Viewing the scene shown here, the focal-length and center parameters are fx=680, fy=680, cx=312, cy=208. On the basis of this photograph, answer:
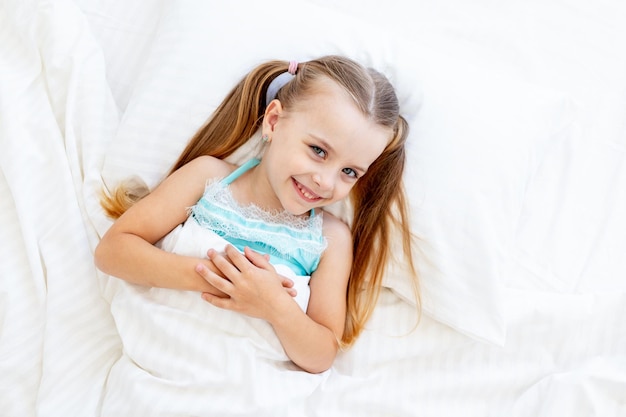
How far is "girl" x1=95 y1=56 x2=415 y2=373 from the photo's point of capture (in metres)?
1.11

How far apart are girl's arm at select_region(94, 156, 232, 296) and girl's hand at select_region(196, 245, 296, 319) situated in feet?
0.07

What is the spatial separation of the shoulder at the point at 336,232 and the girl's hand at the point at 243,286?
147mm

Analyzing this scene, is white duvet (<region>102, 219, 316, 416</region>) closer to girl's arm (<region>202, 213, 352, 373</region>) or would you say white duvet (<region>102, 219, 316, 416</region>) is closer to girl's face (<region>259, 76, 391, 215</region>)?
girl's arm (<region>202, 213, 352, 373</region>)

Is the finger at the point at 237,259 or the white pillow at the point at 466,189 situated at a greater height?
the white pillow at the point at 466,189

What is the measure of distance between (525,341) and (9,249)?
930mm

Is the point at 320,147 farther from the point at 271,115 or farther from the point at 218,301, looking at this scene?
the point at 218,301

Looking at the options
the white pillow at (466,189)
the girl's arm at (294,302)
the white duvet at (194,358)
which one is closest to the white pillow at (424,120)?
the white pillow at (466,189)

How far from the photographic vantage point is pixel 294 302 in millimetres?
1134

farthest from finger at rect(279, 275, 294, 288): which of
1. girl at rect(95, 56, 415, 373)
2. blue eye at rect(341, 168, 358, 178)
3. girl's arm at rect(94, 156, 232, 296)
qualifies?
blue eye at rect(341, 168, 358, 178)

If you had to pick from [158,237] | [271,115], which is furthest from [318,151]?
[158,237]

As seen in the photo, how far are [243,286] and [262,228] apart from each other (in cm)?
14

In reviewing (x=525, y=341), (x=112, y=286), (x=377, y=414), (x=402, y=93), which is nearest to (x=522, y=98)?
(x=402, y=93)

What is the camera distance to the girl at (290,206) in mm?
1105

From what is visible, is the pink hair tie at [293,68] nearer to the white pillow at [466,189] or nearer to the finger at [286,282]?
the white pillow at [466,189]
